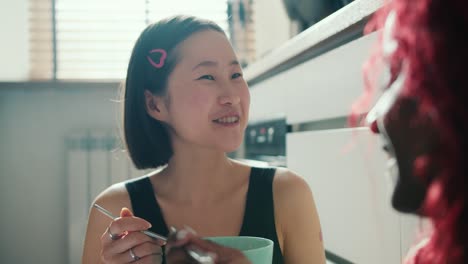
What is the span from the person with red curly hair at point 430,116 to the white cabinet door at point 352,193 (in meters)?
0.39

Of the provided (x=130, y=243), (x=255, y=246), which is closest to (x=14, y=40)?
(x=130, y=243)

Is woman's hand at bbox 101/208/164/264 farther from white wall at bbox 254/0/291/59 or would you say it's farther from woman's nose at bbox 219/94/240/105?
white wall at bbox 254/0/291/59

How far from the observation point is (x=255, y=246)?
0.51 meters

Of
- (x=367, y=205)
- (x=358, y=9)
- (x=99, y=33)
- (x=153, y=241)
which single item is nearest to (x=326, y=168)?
(x=367, y=205)

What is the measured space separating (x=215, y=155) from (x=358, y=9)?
1.10 feet

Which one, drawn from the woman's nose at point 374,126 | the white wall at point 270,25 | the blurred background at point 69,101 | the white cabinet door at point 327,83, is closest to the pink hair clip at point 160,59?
the white cabinet door at point 327,83

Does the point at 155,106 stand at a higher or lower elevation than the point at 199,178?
higher

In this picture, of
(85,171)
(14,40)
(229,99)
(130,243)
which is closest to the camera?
(130,243)

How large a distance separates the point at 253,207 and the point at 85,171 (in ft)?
5.68

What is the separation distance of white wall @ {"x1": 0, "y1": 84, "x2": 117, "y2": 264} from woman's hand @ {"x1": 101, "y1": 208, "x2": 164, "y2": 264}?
1966 millimetres

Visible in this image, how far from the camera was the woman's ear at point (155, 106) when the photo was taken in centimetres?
91

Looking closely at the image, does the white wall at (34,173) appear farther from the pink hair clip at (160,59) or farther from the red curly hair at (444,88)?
the red curly hair at (444,88)

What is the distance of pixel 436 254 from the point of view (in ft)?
1.06

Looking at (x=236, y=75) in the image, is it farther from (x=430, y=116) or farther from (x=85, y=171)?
(x=85, y=171)
